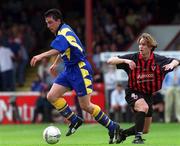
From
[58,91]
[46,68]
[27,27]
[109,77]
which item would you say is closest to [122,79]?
[109,77]

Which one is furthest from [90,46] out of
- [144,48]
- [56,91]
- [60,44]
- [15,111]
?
[144,48]

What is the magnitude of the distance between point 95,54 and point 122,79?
81.8 inches

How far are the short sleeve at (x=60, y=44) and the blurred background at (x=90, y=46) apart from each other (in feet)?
36.9

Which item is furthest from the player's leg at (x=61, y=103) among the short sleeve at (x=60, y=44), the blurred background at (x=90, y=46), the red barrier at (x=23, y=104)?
the red barrier at (x=23, y=104)

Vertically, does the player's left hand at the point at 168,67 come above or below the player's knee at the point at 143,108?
above

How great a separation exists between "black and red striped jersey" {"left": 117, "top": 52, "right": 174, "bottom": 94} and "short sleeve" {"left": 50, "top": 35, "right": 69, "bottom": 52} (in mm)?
970

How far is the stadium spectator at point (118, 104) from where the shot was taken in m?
25.6

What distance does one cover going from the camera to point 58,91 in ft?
48.1

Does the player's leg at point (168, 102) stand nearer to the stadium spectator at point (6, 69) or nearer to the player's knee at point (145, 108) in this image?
the stadium spectator at point (6, 69)

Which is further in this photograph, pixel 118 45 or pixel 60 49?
pixel 118 45

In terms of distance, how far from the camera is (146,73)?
1399 cm

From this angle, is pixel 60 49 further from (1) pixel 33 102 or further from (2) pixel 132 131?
(1) pixel 33 102

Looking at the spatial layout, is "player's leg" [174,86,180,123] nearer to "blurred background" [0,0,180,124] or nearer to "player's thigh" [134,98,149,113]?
"blurred background" [0,0,180,124]

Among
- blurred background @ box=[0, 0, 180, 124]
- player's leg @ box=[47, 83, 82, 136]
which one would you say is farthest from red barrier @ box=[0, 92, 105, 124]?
player's leg @ box=[47, 83, 82, 136]
